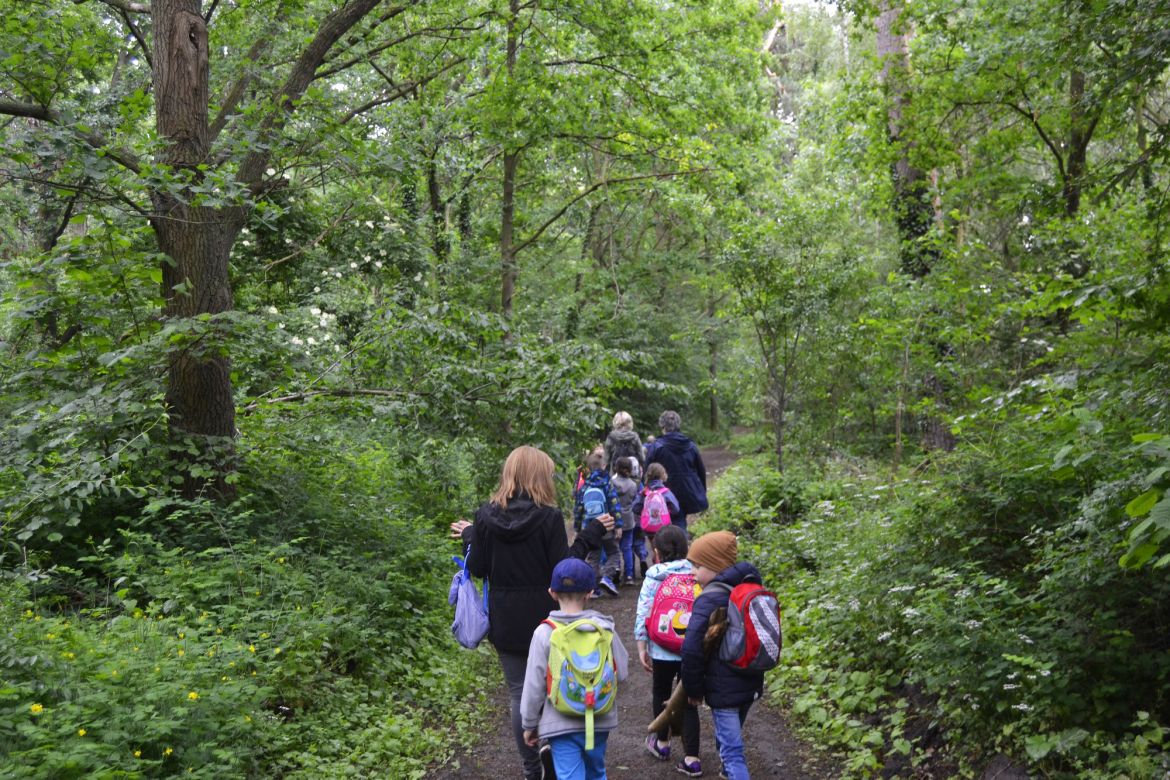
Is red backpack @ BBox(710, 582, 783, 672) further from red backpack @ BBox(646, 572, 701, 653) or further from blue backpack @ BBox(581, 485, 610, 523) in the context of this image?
blue backpack @ BBox(581, 485, 610, 523)

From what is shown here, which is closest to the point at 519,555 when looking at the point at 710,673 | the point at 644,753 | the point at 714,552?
the point at 714,552

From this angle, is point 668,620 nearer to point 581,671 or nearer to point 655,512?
point 581,671

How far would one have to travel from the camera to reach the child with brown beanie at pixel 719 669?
468 cm

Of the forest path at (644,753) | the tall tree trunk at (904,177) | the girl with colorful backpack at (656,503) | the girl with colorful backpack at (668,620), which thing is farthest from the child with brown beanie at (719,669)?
the tall tree trunk at (904,177)

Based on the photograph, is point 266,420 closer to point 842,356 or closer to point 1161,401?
point 1161,401

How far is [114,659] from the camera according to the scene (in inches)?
179

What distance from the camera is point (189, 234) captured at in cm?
761

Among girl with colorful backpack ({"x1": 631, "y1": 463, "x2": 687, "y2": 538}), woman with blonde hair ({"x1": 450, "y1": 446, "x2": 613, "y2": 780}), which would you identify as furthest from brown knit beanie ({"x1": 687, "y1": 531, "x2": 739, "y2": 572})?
girl with colorful backpack ({"x1": 631, "y1": 463, "x2": 687, "y2": 538})

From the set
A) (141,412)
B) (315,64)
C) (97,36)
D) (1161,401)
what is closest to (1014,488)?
(1161,401)

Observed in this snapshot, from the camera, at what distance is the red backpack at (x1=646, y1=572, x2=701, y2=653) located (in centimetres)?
543

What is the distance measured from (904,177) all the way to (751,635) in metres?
10.8

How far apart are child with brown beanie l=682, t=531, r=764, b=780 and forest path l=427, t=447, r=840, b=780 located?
39.4 inches

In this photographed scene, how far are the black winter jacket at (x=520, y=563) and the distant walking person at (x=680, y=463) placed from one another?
5.83 meters

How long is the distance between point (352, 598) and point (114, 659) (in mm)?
2911
